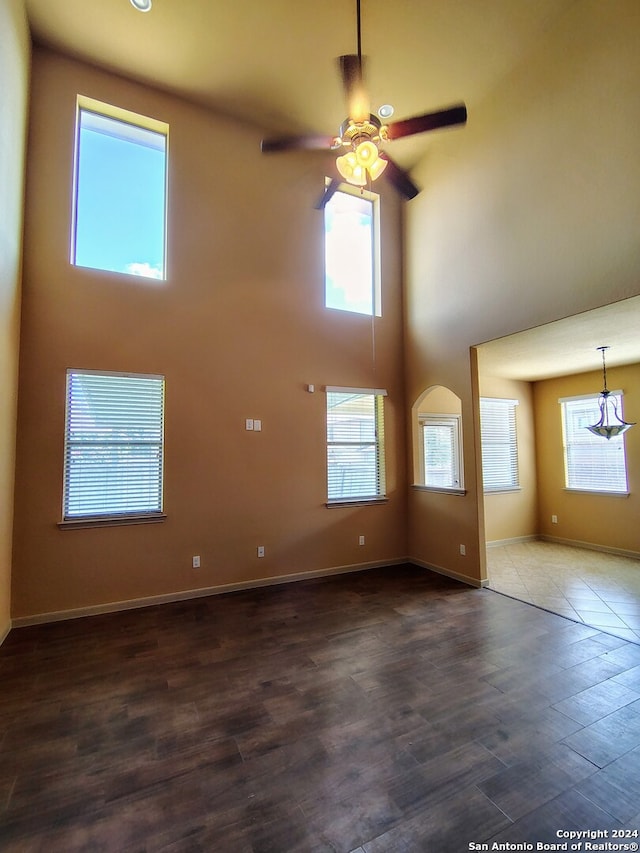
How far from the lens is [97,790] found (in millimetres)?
1742

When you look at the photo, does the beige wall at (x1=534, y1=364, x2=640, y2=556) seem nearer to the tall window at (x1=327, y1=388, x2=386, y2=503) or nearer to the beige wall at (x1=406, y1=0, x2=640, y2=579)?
the beige wall at (x1=406, y1=0, x2=640, y2=579)

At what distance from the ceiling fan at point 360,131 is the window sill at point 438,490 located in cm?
341

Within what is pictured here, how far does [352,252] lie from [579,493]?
517 cm

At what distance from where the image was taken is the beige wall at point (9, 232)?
296 centimetres

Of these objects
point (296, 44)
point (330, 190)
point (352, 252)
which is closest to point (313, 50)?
point (296, 44)

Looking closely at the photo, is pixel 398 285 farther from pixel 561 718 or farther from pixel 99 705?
pixel 99 705

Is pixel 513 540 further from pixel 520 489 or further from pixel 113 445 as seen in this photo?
pixel 113 445

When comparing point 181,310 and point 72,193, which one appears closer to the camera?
point 72,193

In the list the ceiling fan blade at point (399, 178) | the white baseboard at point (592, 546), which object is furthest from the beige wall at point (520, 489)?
the ceiling fan blade at point (399, 178)

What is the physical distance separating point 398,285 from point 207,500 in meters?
4.03

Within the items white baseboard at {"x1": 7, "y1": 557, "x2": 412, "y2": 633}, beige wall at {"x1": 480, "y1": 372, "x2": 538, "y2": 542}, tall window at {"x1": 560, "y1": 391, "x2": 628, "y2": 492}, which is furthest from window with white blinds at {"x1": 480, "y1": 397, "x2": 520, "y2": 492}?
white baseboard at {"x1": 7, "y1": 557, "x2": 412, "y2": 633}

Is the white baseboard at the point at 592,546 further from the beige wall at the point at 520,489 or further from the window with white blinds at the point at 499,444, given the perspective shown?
the window with white blinds at the point at 499,444

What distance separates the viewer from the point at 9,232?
10.3 ft

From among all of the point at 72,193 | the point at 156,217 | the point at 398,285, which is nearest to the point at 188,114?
the point at 156,217
